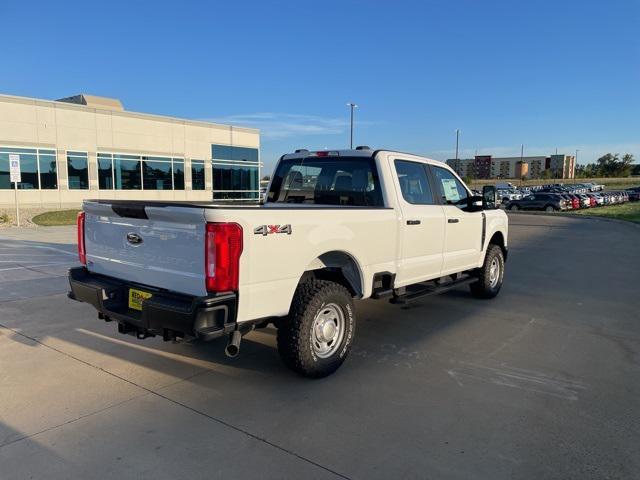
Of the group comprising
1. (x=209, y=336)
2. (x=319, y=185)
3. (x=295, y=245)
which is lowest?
(x=209, y=336)

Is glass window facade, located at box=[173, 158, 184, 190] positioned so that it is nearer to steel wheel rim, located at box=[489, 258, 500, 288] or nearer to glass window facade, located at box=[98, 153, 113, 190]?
glass window facade, located at box=[98, 153, 113, 190]

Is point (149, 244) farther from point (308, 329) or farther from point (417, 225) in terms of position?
point (417, 225)

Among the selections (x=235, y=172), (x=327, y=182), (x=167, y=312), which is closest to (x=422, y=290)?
(x=327, y=182)

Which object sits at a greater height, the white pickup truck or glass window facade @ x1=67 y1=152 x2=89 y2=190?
glass window facade @ x1=67 y1=152 x2=89 y2=190

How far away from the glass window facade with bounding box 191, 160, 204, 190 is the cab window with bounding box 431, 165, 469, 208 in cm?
2933

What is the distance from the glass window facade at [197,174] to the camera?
34.0m

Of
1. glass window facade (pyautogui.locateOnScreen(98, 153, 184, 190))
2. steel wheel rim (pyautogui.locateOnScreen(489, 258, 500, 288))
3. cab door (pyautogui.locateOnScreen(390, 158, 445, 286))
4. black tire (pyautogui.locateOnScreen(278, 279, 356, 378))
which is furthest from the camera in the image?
glass window facade (pyautogui.locateOnScreen(98, 153, 184, 190))

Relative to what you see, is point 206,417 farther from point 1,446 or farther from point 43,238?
point 43,238

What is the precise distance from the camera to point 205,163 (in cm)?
3459

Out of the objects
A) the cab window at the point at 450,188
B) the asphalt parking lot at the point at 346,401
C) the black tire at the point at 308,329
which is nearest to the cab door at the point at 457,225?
the cab window at the point at 450,188

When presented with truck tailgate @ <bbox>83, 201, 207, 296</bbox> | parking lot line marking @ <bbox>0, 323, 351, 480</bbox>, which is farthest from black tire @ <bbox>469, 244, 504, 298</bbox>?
truck tailgate @ <bbox>83, 201, 207, 296</bbox>

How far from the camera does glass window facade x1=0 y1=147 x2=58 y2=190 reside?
81.0 ft

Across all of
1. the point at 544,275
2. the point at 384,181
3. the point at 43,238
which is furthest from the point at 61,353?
the point at 43,238

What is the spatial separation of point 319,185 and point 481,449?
3.50 meters
